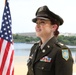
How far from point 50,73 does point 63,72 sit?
9 cm

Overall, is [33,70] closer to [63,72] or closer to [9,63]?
[63,72]

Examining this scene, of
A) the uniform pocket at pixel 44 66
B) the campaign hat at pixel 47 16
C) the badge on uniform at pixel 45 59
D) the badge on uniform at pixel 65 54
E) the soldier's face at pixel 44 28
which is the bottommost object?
the uniform pocket at pixel 44 66

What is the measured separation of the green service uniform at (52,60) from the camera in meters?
1.37

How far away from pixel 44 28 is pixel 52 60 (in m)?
0.21

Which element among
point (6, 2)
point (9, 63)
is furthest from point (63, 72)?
point (6, 2)

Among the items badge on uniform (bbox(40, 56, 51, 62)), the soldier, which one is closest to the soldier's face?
the soldier

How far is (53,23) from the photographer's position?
4.76ft

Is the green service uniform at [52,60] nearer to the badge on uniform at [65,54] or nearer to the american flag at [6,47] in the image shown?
the badge on uniform at [65,54]

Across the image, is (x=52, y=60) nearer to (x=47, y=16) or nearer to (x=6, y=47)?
(x=47, y=16)

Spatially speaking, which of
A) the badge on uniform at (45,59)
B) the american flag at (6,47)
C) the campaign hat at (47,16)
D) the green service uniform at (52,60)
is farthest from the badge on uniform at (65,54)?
the american flag at (6,47)

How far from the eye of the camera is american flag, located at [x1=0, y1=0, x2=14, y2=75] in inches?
70.6

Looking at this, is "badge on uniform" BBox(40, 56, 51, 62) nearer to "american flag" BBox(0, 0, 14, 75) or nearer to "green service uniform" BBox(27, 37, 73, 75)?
"green service uniform" BBox(27, 37, 73, 75)

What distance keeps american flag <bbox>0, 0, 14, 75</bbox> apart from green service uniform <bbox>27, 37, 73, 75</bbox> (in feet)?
1.05

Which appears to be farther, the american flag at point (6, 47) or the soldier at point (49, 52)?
the american flag at point (6, 47)
